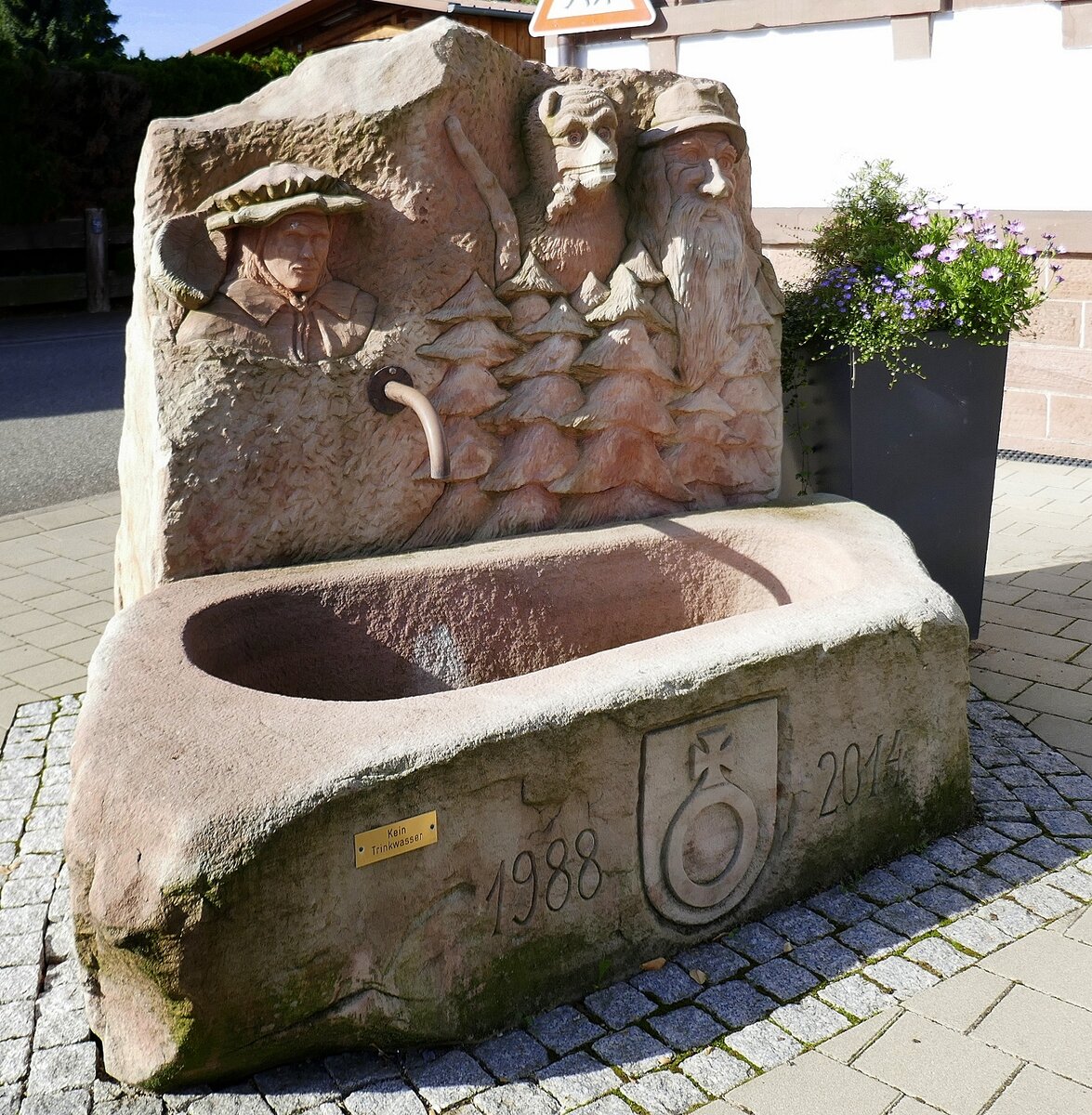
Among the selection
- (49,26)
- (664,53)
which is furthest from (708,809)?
(49,26)

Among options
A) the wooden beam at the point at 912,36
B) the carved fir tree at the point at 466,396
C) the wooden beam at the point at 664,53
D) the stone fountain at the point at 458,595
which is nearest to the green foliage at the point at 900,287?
the stone fountain at the point at 458,595

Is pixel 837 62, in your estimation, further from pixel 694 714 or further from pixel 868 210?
pixel 694 714

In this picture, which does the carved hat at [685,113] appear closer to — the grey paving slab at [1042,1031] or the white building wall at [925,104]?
the grey paving slab at [1042,1031]

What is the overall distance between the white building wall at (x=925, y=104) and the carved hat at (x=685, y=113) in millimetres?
3518

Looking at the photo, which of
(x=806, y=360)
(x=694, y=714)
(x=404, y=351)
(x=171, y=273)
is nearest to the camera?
(x=694, y=714)

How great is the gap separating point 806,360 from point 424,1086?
8.58ft

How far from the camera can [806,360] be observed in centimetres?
401

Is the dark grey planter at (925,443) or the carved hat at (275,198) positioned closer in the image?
the carved hat at (275,198)

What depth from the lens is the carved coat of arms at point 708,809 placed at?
2498mm

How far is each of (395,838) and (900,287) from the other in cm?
256

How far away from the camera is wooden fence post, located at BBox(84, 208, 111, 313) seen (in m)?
12.6

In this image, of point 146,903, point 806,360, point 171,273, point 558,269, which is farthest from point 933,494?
point 146,903

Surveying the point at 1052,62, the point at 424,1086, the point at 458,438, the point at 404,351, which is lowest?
the point at 424,1086

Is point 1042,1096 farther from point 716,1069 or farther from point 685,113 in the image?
point 685,113
